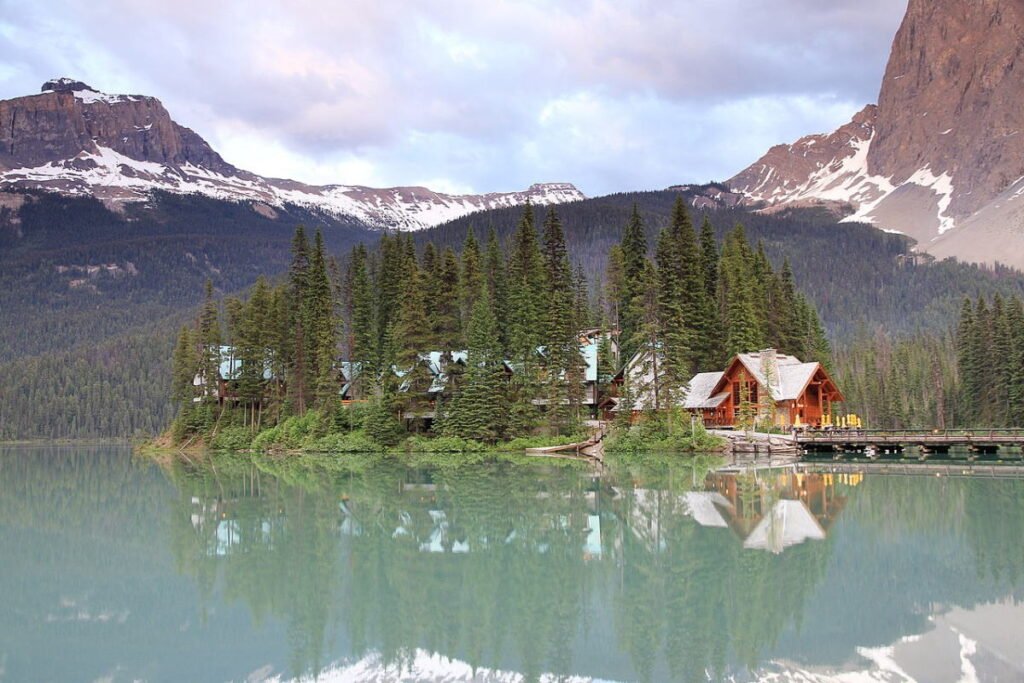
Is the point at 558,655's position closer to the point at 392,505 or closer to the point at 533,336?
the point at 392,505

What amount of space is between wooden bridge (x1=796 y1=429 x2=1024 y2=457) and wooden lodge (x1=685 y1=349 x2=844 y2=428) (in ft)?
10.8

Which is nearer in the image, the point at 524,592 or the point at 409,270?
the point at 524,592

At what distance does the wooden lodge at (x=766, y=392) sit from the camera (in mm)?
59469

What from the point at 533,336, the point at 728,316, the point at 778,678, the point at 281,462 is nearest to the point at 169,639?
the point at 778,678

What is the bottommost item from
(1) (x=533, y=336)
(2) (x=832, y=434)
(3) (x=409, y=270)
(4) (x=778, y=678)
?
(4) (x=778, y=678)

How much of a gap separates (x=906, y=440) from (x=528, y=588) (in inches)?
1701

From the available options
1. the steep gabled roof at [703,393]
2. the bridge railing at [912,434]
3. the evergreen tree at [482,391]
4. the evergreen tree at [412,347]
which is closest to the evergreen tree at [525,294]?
the evergreen tree at [482,391]

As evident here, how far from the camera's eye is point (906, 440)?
53.4m

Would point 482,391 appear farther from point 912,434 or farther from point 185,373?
point 185,373

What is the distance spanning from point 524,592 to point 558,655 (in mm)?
3543

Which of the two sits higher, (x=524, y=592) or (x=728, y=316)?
(x=728, y=316)

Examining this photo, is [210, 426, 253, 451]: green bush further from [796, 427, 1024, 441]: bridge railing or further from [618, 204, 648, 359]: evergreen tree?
[796, 427, 1024, 441]: bridge railing

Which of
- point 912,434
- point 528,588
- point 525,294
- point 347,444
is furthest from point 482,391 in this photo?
point 528,588

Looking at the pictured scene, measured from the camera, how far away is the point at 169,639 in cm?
1402
